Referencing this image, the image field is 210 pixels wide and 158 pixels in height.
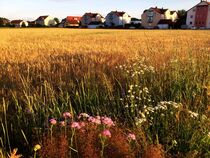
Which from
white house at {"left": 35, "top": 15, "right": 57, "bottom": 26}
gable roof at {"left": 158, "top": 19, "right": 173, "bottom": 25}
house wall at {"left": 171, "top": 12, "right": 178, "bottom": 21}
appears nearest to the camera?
gable roof at {"left": 158, "top": 19, "right": 173, "bottom": 25}

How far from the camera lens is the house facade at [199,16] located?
79562 mm

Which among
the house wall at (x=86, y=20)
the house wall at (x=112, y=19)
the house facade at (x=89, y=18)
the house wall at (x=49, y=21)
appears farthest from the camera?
the house wall at (x=49, y=21)

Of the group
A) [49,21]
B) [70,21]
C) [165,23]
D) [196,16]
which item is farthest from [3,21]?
[196,16]

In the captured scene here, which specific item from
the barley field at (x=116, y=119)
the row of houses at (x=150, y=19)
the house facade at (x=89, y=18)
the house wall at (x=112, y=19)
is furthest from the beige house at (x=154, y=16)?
the barley field at (x=116, y=119)

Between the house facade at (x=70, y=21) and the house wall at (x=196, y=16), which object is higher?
the house wall at (x=196, y=16)

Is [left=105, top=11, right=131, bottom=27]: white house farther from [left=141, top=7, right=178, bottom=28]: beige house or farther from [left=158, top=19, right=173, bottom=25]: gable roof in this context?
[left=158, top=19, right=173, bottom=25]: gable roof

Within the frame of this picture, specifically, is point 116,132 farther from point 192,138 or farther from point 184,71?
point 184,71

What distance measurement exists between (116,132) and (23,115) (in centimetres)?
120

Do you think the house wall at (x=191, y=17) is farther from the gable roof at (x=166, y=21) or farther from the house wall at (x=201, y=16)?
the gable roof at (x=166, y=21)

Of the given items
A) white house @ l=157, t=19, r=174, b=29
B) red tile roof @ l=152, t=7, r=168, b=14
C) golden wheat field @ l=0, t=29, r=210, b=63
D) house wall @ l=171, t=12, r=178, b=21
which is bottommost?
white house @ l=157, t=19, r=174, b=29

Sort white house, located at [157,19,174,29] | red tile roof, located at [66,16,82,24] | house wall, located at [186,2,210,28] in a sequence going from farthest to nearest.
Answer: red tile roof, located at [66,16,82,24]
white house, located at [157,19,174,29]
house wall, located at [186,2,210,28]

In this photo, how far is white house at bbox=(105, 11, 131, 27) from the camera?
324 ft

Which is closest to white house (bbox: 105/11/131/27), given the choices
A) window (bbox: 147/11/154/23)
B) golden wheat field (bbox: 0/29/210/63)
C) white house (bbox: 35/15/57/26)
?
window (bbox: 147/11/154/23)

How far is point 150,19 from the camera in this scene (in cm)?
9212
